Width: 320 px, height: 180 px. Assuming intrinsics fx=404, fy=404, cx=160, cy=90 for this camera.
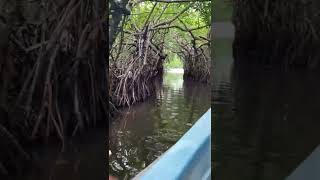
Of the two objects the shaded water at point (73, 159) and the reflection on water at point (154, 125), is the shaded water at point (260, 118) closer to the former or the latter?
the reflection on water at point (154, 125)

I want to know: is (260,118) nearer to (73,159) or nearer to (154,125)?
(154,125)

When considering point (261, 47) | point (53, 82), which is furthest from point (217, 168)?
point (53, 82)

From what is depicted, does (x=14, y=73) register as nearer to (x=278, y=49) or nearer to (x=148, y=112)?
(x=148, y=112)

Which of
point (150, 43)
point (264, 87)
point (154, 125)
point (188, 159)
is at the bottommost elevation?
point (188, 159)

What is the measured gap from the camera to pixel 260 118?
1.47 m

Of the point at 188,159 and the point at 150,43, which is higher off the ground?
the point at 150,43

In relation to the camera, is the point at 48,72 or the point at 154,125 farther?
the point at 154,125

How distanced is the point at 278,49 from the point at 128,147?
27.0 inches

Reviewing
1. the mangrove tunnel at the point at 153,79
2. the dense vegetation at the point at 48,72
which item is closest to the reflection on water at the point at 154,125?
the mangrove tunnel at the point at 153,79

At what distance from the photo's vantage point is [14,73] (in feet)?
4.63

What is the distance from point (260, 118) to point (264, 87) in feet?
0.37

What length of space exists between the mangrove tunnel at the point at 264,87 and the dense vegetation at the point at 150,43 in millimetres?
95

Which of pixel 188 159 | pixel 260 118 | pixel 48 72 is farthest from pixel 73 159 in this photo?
pixel 260 118

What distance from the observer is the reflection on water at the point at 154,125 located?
63.2 inches
